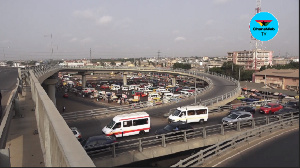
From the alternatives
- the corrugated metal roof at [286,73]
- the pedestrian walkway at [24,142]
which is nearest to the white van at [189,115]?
the corrugated metal roof at [286,73]

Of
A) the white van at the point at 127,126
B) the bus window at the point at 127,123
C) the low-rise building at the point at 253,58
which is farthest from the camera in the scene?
the low-rise building at the point at 253,58

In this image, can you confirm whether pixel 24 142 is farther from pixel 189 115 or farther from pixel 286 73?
pixel 189 115

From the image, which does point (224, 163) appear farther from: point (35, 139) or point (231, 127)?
point (35, 139)

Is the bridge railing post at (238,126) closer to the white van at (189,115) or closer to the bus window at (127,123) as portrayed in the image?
the white van at (189,115)

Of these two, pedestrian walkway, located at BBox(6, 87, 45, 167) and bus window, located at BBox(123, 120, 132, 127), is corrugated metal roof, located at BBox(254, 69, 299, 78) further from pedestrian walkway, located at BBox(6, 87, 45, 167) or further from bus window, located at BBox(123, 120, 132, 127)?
bus window, located at BBox(123, 120, 132, 127)

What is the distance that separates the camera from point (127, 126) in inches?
485

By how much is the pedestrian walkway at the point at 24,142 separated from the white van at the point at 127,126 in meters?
3.84

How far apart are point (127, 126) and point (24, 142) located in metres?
5.96

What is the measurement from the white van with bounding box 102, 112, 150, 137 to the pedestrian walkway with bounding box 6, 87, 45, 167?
12.6 feet

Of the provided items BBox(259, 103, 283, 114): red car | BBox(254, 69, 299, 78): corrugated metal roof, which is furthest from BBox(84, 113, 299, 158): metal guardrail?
BBox(259, 103, 283, 114): red car

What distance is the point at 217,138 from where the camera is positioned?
11664 mm

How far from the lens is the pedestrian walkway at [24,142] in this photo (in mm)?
5500

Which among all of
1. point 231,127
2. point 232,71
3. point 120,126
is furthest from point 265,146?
point 232,71

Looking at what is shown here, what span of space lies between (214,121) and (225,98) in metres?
9.32
